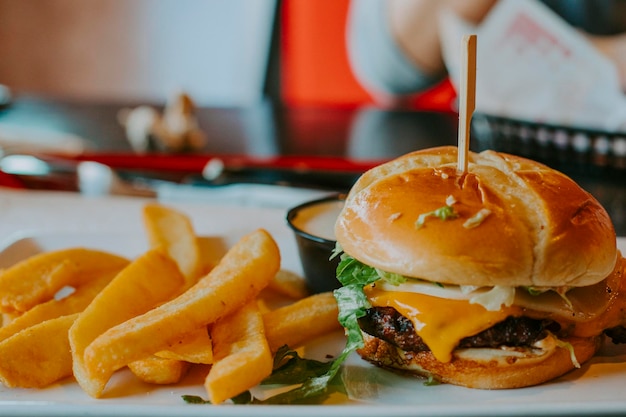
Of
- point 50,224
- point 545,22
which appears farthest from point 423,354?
point 545,22

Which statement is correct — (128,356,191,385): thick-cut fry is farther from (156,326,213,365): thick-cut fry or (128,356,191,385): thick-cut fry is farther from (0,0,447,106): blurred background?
(0,0,447,106): blurred background

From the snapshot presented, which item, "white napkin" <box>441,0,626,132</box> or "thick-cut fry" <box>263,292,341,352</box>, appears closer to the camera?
"thick-cut fry" <box>263,292,341,352</box>

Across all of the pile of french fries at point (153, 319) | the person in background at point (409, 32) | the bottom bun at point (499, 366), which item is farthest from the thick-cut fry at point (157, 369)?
the person in background at point (409, 32)

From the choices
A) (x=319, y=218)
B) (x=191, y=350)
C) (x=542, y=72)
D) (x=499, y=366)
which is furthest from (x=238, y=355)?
(x=542, y=72)

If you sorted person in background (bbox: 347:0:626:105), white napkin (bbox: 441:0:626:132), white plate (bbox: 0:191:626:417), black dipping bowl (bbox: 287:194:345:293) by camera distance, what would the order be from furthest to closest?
person in background (bbox: 347:0:626:105)
white napkin (bbox: 441:0:626:132)
black dipping bowl (bbox: 287:194:345:293)
white plate (bbox: 0:191:626:417)

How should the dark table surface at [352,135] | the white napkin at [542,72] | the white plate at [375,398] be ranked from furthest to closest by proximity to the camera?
the white napkin at [542,72] → the dark table surface at [352,135] → the white plate at [375,398]

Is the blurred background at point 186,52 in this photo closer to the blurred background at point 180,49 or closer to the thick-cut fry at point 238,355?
the blurred background at point 180,49

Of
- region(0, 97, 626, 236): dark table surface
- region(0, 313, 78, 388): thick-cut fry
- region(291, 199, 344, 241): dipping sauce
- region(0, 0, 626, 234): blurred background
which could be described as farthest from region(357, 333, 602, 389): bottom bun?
region(0, 0, 626, 234): blurred background
